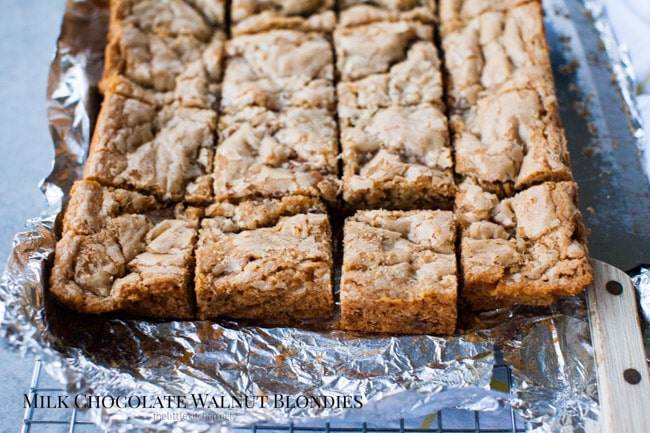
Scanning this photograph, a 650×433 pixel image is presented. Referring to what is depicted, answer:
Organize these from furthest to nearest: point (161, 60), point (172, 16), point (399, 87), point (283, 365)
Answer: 1. point (172, 16)
2. point (161, 60)
3. point (399, 87)
4. point (283, 365)

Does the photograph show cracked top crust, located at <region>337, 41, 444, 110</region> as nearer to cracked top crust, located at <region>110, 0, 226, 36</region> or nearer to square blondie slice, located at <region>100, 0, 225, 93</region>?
square blondie slice, located at <region>100, 0, 225, 93</region>

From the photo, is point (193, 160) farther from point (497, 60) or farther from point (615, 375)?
point (615, 375)

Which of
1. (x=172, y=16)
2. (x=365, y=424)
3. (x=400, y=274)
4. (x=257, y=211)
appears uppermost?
(x=172, y=16)

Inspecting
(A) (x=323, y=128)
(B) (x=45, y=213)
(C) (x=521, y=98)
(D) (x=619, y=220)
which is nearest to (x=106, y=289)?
(B) (x=45, y=213)

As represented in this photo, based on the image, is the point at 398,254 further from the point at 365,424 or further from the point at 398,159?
the point at 365,424

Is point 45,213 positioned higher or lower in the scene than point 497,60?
lower

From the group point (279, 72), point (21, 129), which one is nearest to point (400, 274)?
point (279, 72)

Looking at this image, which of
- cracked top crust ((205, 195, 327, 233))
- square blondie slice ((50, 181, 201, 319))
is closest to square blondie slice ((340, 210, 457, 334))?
cracked top crust ((205, 195, 327, 233))
